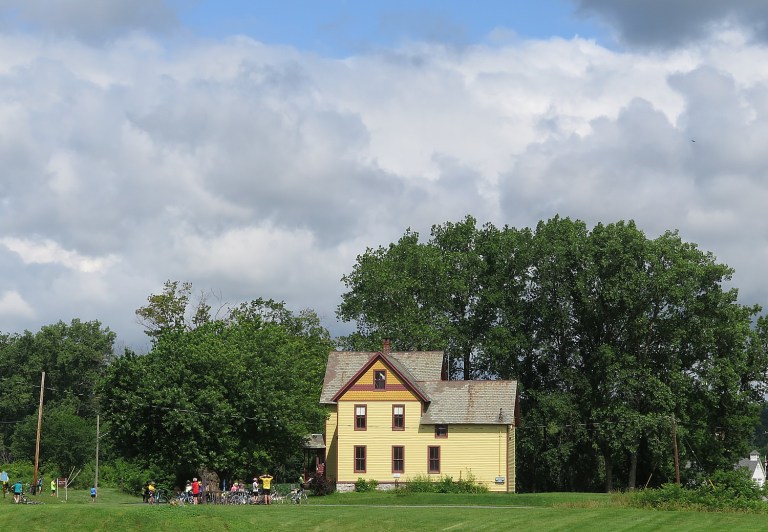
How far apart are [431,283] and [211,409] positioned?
29064mm

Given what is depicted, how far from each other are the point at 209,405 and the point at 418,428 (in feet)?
48.7

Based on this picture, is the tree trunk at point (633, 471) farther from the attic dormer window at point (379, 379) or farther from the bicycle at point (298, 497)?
the bicycle at point (298, 497)

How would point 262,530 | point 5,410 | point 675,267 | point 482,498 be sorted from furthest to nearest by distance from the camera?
point 5,410, point 675,267, point 482,498, point 262,530

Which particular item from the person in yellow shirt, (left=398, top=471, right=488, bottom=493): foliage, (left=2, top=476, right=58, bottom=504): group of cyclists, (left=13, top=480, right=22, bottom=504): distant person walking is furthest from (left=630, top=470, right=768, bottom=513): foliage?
(left=2, top=476, right=58, bottom=504): group of cyclists

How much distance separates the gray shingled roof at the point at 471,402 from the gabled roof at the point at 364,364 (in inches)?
80.6

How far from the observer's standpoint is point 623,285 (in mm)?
83438

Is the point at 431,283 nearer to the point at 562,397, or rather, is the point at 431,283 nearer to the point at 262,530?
the point at 562,397

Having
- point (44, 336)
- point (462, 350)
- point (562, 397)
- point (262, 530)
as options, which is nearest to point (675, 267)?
point (562, 397)

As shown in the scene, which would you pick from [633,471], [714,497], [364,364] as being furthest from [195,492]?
[633,471]

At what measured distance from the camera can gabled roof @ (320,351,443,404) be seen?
260 ft

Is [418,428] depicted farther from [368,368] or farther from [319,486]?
[319,486]

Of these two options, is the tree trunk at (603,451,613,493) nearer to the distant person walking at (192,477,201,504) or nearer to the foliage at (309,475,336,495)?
the foliage at (309,475,336,495)

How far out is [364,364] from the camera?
7844 cm

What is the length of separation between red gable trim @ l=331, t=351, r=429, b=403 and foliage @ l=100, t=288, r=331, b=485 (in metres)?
2.20
